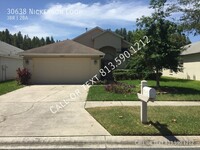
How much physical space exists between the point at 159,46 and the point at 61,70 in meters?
9.58

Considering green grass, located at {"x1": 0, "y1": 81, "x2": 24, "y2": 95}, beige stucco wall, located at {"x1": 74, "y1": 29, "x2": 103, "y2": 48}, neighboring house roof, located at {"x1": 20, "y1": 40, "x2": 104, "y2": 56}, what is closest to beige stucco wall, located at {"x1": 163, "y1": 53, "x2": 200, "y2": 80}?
neighboring house roof, located at {"x1": 20, "y1": 40, "x2": 104, "y2": 56}

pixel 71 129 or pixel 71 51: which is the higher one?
pixel 71 51

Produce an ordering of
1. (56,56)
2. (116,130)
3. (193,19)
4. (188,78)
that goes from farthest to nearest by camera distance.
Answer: (188,78) < (56,56) < (193,19) < (116,130)

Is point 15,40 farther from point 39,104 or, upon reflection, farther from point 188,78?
point 39,104

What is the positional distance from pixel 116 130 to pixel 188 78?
2313 cm

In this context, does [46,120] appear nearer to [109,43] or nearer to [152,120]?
[152,120]

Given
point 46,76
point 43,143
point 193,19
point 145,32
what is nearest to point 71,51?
point 46,76

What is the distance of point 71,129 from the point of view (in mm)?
7125

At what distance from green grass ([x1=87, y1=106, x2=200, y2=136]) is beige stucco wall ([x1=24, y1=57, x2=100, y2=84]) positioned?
491 inches

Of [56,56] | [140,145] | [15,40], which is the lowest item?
[140,145]

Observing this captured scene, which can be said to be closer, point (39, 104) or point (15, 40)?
point (39, 104)

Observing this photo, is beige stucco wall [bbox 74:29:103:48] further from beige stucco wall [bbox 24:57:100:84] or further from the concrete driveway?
the concrete driveway

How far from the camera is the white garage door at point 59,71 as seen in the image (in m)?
22.2

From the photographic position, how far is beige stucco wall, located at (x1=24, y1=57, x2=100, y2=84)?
2217cm
